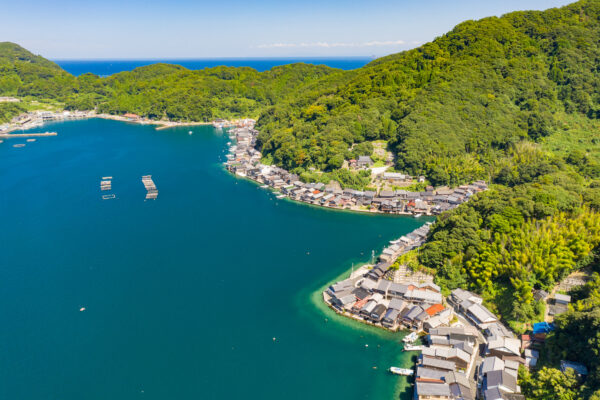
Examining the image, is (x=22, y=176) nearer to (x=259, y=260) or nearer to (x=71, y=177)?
(x=71, y=177)

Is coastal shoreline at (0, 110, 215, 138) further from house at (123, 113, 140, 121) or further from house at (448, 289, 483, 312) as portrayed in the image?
house at (448, 289, 483, 312)

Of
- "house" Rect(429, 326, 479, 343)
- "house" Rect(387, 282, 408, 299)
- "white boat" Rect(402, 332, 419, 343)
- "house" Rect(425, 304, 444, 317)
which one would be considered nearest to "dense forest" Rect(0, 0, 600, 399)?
"house" Rect(425, 304, 444, 317)

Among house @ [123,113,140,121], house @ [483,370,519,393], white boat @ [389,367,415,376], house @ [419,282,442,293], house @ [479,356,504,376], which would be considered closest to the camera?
house @ [483,370,519,393]

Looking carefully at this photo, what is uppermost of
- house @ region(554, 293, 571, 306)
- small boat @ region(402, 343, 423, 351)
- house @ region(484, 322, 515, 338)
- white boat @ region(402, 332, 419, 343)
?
house @ region(554, 293, 571, 306)

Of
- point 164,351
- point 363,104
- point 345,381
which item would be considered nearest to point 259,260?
point 164,351

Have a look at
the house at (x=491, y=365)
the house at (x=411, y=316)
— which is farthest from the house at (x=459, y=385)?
the house at (x=411, y=316)
